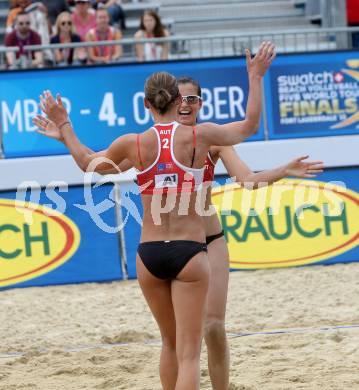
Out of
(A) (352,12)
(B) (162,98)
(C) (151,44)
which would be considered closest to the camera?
(B) (162,98)

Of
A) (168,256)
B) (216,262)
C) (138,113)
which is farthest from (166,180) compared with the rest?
(138,113)

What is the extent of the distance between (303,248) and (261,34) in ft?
8.36

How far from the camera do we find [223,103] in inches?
408

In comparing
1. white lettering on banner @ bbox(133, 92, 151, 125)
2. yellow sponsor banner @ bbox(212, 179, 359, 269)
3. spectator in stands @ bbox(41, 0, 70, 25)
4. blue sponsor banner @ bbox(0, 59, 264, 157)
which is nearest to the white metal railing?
blue sponsor banner @ bbox(0, 59, 264, 157)

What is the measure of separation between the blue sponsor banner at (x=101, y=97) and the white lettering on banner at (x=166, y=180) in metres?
5.48

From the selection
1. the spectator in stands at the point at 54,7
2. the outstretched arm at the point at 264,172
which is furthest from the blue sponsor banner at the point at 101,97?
the outstretched arm at the point at 264,172

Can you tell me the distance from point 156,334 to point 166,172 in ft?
10.7

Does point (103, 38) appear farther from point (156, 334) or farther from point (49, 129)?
point (49, 129)

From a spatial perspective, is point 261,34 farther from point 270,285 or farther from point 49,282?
point 49,282

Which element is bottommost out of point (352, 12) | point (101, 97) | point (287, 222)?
point (287, 222)

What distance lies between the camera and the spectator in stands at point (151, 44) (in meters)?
11.0

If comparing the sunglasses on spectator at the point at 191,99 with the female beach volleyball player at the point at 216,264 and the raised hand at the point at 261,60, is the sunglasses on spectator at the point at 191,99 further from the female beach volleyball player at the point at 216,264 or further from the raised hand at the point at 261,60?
the raised hand at the point at 261,60

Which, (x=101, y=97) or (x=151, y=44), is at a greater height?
(x=151, y=44)

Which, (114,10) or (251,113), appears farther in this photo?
(114,10)
